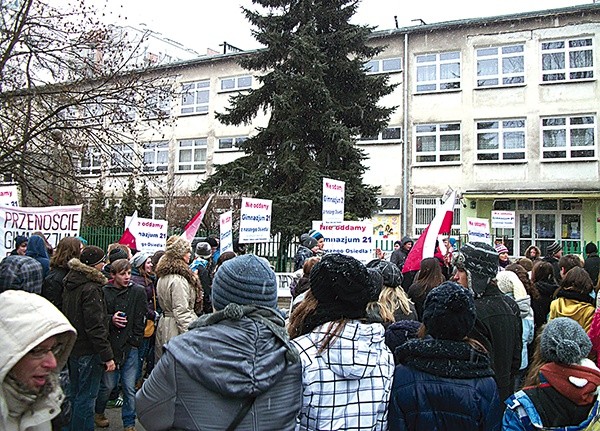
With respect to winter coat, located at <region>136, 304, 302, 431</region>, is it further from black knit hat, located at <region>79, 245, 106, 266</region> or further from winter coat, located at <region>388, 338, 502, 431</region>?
black knit hat, located at <region>79, 245, 106, 266</region>

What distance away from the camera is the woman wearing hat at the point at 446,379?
2979 millimetres

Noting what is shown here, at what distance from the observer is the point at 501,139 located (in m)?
28.0

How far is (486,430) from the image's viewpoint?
3033 millimetres

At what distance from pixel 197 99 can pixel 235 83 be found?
284 centimetres

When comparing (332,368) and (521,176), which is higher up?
(521,176)

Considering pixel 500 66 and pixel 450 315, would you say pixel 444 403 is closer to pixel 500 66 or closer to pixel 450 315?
pixel 450 315

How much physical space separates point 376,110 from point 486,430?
15.2 metres

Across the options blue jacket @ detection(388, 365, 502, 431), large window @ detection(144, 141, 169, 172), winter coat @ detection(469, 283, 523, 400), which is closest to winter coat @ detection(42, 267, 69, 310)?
winter coat @ detection(469, 283, 523, 400)

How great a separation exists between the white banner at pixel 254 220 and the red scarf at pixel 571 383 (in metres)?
8.79

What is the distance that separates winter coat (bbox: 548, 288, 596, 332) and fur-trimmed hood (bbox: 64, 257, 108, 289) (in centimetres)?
433

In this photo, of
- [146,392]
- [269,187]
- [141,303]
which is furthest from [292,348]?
[269,187]

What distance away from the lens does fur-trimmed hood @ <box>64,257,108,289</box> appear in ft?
17.9

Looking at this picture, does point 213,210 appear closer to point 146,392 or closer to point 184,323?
point 184,323

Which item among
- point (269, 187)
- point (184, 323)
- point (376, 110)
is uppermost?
point (376, 110)
